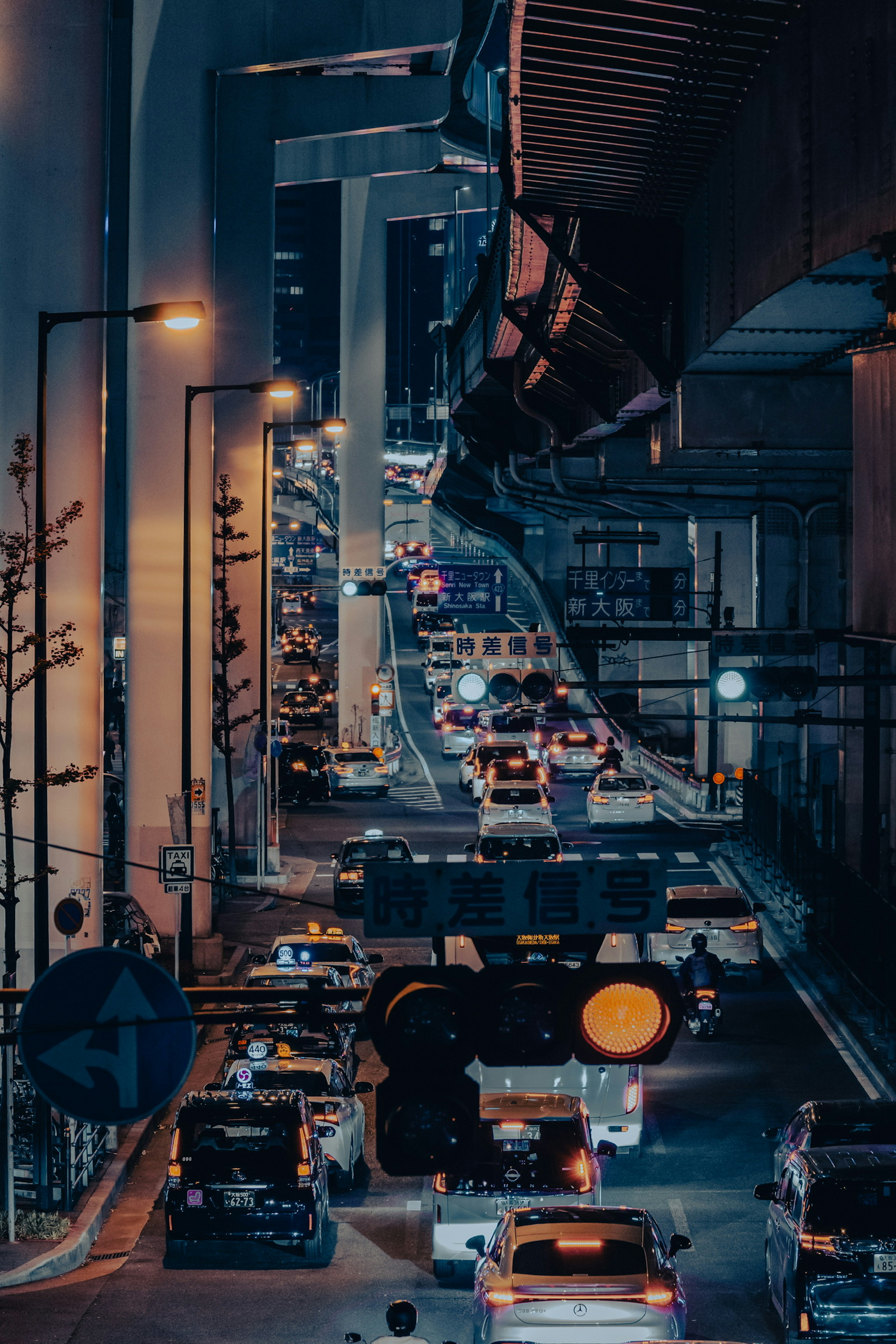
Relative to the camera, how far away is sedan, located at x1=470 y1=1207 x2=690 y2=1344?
37.2ft

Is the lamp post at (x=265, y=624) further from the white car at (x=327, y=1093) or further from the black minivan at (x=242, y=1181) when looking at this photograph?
the black minivan at (x=242, y=1181)

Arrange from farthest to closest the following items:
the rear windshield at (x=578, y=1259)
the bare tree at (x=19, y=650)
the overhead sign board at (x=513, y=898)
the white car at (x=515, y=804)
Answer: the white car at (x=515, y=804) < the bare tree at (x=19, y=650) < the rear windshield at (x=578, y=1259) < the overhead sign board at (x=513, y=898)

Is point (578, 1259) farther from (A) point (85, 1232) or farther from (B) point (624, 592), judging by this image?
(B) point (624, 592)

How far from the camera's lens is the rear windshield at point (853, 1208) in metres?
12.5

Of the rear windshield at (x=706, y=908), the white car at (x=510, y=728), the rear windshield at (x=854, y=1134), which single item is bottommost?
the rear windshield at (x=854, y=1134)

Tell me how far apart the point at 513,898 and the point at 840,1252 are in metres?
5.37

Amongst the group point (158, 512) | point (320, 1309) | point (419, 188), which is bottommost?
point (320, 1309)

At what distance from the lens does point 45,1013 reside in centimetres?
857

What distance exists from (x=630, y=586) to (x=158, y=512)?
42.1ft

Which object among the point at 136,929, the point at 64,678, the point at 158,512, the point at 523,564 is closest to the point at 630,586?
the point at 158,512

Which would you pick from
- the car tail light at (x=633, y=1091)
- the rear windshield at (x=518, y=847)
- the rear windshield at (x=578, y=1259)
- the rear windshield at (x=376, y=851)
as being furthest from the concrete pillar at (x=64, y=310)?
the rear windshield at (x=376, y=851)

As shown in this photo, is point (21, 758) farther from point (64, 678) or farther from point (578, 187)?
point (578, 187)

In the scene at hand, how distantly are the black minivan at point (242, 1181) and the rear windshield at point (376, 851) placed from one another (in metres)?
18.9

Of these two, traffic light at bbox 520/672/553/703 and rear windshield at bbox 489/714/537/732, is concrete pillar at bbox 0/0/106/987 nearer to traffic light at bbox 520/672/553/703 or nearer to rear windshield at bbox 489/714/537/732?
traffic light at bbox 520/672/553/703
